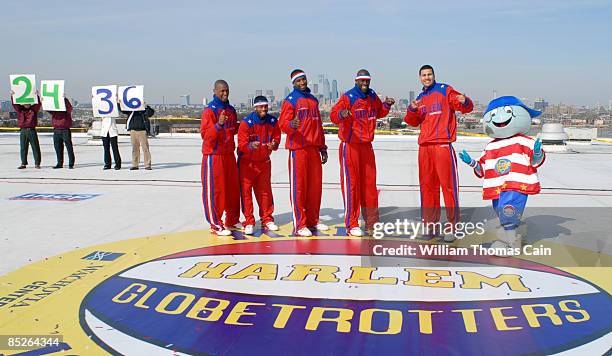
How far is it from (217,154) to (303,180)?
1.02 meters

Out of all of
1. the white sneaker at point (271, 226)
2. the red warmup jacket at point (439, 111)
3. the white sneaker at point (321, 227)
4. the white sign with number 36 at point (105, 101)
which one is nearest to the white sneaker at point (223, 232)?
the white sneaker at point (271, 226)

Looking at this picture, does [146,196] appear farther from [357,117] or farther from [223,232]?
[357,117]

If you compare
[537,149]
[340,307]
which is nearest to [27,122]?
[340,307]

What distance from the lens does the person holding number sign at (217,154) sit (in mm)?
6016

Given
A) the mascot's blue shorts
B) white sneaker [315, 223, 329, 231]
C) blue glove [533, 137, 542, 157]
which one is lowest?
white sneaker [315, 223, 329, 231]

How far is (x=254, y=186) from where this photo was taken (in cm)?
642

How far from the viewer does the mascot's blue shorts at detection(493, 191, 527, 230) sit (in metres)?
5.27

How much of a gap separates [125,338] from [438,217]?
12.2 feet

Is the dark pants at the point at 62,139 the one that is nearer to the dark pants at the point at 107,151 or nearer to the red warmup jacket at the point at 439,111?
the dark pants at the point at 107,151

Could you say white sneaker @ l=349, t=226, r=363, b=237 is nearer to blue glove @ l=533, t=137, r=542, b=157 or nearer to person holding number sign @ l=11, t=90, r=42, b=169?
blue glove @ l=533, t=137, r=542, b=157

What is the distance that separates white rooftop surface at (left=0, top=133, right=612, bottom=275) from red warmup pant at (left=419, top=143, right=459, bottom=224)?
140cm

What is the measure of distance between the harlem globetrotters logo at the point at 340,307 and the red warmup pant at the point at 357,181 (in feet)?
3.21

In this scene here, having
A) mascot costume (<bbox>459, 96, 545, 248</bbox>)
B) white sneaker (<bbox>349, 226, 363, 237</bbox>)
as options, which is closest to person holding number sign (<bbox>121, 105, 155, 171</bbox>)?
white sneaker (<bbox>349, 226, 363, 237</bbox>)

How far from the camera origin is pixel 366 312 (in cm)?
379
